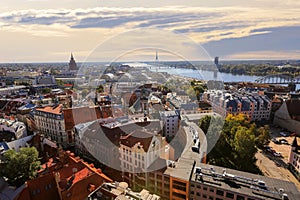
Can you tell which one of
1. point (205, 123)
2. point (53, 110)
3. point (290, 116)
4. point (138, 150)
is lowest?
point (290, 116)

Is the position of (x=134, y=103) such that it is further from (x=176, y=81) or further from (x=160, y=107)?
(x=176, y=81)

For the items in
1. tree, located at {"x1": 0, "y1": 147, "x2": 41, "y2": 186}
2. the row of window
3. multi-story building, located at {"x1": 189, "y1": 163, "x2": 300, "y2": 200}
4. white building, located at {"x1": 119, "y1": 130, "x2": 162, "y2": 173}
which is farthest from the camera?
white building, located at {"x1": 119, "y1": 130, "x2": 162, "y2": 173}

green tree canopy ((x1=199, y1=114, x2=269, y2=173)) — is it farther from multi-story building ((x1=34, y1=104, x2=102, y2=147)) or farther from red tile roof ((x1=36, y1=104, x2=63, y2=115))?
red tile roof ((x1=36, y1=104, x2=63, y2=115))

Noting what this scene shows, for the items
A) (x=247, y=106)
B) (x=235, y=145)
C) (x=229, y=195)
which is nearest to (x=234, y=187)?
(x=229, y=195)

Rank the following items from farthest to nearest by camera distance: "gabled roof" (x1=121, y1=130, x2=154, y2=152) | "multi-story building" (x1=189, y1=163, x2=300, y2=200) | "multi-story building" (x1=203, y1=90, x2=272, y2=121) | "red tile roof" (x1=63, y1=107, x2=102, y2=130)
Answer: "multi-story building" (x1=203, y1=90, x2=272, y2=121) < "red tile roof" (x1=63, y1=107, x2=102, y2=130) < "gabled roof" (x1=121, y1=130, x2=154, y2=152) < "multi-story building" (x1=189, y1=163, x2=300, y2=200)

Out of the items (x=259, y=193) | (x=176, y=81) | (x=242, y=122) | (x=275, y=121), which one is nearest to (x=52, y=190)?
(x=259, y=193)

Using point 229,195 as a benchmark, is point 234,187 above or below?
above

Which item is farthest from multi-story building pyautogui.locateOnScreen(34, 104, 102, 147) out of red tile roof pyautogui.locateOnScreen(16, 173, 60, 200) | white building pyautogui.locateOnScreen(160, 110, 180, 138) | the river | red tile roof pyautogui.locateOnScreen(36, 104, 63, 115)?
the river

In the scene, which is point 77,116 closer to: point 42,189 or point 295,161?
point 42,189
